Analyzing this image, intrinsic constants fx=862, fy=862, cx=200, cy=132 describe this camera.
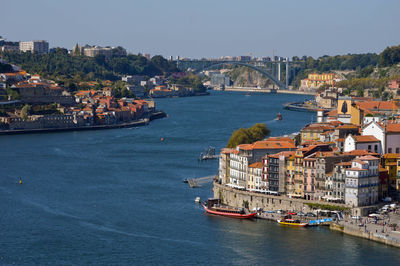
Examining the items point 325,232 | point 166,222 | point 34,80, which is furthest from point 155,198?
point 34,80

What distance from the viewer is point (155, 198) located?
19.3m

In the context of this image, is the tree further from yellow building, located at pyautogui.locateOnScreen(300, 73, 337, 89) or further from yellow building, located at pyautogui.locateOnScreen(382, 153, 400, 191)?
yellow building, located at pyautogui.locateOnScreen(300, 73, 337, 89)

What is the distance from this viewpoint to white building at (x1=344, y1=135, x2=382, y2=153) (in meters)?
18.9

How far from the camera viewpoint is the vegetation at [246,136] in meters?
22.8

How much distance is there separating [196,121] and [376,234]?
83.7 ft

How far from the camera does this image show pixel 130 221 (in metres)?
17.2

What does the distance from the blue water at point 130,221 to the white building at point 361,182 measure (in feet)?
3.34

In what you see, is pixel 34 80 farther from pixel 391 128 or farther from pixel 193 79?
pixel 193 79

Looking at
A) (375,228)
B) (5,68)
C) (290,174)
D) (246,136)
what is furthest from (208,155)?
(5,68)

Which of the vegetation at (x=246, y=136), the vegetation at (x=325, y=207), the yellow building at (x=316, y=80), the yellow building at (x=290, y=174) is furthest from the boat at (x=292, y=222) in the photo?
the yellow building at (x=316, y=80)

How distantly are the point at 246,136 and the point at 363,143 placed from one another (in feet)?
15.5

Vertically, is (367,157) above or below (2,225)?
above

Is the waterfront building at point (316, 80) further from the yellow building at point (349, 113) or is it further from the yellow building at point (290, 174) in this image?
the yellow building at point (290, 174)

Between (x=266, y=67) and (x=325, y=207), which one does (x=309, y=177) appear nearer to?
(x=325, y=207)
